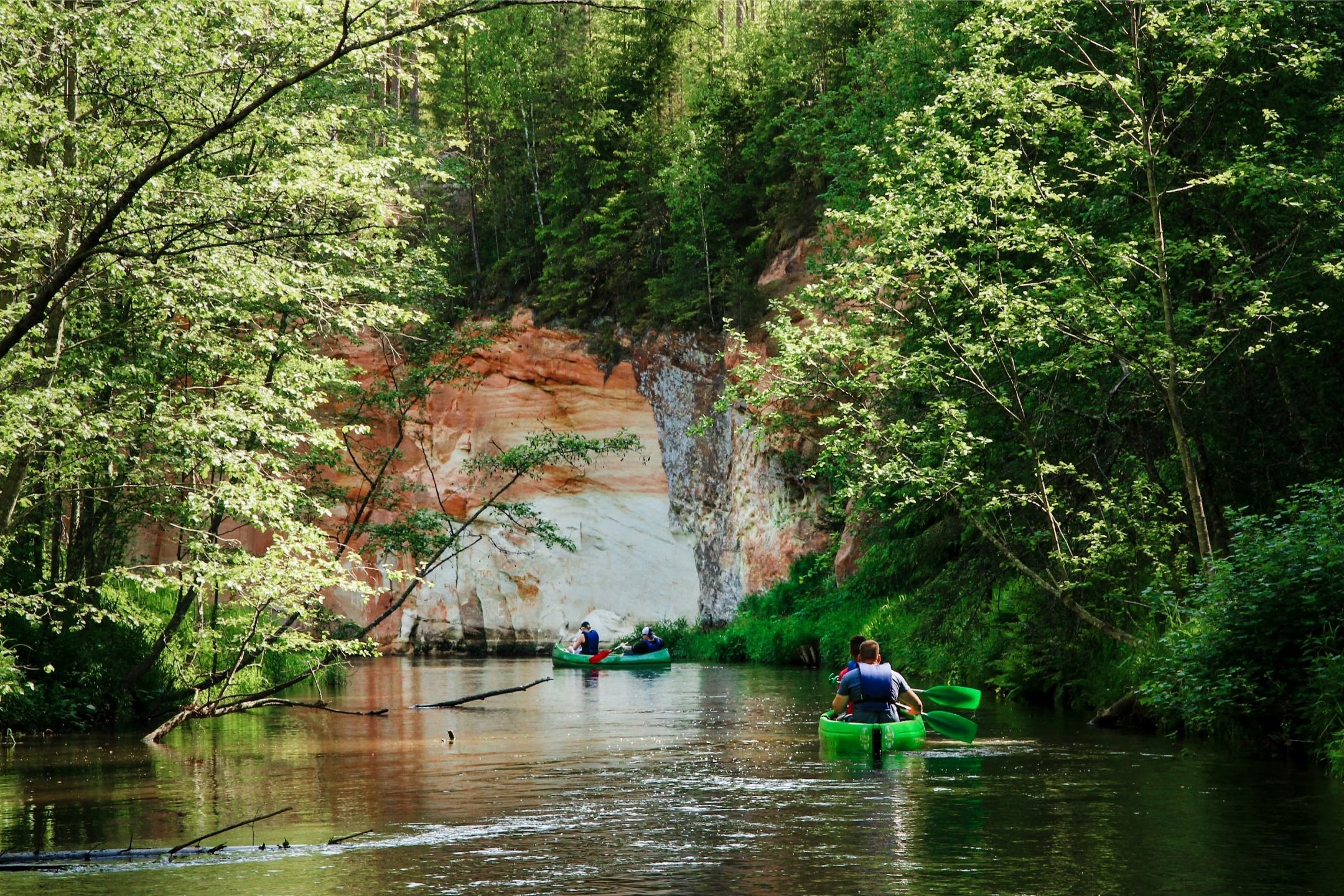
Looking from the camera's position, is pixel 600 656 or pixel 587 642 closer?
pixel 600 656

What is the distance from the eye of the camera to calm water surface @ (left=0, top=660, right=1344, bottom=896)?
7.18m

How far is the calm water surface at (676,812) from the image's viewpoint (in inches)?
283

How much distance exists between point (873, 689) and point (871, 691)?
0.09ft

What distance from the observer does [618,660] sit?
3033 centimetres

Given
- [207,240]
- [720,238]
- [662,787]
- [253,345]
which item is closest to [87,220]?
[207,240]

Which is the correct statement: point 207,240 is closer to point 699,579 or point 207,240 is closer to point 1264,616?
point 1264,616

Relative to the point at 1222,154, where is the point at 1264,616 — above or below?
below

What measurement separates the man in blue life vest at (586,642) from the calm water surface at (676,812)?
→ 15.2m

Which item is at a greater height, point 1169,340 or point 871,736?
point 1169,340

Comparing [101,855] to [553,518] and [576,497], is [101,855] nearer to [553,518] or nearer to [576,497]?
[553,518]

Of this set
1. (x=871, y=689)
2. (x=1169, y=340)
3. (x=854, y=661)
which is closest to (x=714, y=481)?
(x=854, y=661)

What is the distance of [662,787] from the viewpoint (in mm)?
10953

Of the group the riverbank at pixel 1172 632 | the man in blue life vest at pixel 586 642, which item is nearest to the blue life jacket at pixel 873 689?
the riverbank at pixel 1172 632

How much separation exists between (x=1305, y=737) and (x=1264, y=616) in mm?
1128
